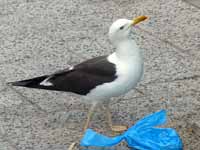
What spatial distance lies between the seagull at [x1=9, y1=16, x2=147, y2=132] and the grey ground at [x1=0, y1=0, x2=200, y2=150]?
34 cm

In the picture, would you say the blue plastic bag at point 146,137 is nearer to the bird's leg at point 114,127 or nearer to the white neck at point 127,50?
the bird's leg at point 114,127

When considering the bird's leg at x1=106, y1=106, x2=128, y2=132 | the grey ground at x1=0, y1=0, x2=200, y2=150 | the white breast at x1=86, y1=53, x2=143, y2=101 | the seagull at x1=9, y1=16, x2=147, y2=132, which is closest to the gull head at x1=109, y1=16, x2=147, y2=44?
the seagull at x1=9, y1=16, x2=147, y2=132

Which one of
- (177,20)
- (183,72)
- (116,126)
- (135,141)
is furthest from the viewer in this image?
(177,20)

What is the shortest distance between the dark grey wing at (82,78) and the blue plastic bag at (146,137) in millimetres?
391

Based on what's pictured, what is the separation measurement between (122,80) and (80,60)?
62.9 inches

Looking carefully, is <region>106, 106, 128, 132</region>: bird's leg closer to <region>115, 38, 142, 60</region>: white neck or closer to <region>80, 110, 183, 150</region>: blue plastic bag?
<region>80, 110, 183, 150</region>: blue plastic bag

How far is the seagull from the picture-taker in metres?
5.48

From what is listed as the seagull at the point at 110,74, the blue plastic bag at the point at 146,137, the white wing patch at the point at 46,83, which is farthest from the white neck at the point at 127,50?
the white wing patch at the point at 46,83

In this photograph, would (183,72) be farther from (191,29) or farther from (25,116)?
(25,116)

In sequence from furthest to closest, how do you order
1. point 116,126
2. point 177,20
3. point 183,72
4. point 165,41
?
point 177,20, point 165,41, point 183,72, point 116,126

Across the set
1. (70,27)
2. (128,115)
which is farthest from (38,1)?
(128,115)

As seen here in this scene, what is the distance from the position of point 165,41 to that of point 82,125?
2.04 meters

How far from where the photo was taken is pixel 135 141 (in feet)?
17.4

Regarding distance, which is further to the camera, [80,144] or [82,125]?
[82,125]
